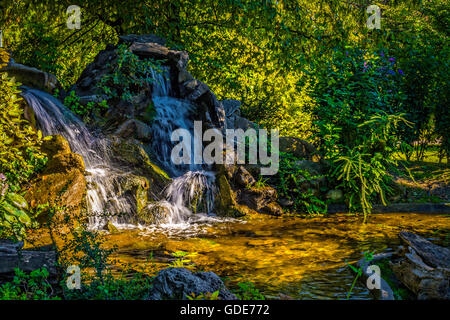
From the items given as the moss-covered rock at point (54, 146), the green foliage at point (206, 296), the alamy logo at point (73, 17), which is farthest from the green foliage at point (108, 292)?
the alamy logo at point (73, 17)

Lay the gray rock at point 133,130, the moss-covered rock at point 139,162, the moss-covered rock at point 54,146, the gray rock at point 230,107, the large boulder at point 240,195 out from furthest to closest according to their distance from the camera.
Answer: the gray rock at point 230,107 → the gray rock at point 133,130 → the moss-covered rock at point 139,162 → the large boulder at point 240,195 → the moss-covered rock at point 54,146

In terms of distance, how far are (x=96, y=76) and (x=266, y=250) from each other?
6695 mm

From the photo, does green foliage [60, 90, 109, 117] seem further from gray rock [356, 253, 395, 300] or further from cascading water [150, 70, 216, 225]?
gray rock [356, 253, 395, 300]

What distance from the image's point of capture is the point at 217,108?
1048 centimetres

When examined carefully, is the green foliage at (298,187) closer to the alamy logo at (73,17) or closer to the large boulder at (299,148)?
the large boulder at (299,148)

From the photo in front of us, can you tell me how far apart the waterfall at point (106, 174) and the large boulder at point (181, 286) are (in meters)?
3.84

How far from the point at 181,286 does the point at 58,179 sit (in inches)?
173

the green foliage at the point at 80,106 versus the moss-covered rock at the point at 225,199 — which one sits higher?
the green foliage at the point at 80,106

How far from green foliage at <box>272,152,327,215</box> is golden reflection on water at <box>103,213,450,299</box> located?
24.6 inches

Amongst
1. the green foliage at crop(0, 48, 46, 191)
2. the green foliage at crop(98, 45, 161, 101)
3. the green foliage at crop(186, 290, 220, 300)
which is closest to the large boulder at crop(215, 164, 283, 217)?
the green foliage at crop(98, 45, 161, 101)

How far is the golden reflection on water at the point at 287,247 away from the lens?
13.9 feet

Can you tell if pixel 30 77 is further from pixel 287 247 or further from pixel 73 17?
pixel 287 247
